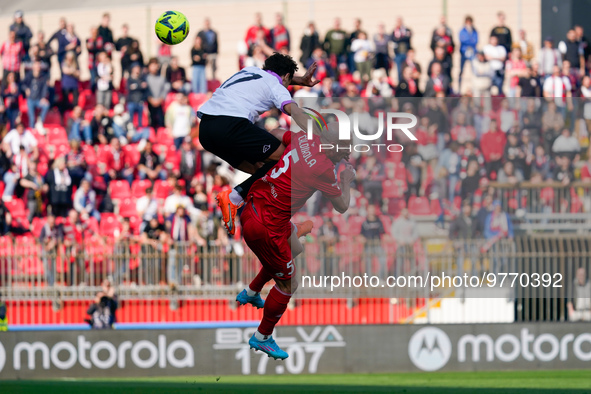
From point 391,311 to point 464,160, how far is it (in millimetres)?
2727

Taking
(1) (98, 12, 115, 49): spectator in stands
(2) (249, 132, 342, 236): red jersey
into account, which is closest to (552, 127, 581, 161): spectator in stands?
(2) (249, 132, 342, 236): red jersey

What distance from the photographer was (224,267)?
15.7 m

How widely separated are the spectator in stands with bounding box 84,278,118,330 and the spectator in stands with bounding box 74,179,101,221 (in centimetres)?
275

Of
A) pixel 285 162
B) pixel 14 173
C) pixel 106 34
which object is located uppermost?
pixel 106 34

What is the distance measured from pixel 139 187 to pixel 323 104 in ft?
15.3

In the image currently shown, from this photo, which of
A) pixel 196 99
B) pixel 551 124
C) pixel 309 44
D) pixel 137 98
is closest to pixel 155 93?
pixel 137 98

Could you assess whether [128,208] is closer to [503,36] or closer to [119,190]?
[119,190]

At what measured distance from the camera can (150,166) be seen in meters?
19.0

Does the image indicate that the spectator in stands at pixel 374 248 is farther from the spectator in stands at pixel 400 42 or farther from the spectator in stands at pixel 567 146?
the spectator in stands at pixel 400 42

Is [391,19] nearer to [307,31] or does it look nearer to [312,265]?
[307,31]

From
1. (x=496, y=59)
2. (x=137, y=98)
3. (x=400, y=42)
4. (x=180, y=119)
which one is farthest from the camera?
(x=400, y=42)

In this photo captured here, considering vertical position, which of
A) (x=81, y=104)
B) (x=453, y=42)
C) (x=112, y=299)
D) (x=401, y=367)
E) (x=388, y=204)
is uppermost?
(x=453, y=42)

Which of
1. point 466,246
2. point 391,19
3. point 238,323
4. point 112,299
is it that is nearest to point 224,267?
point 238,323

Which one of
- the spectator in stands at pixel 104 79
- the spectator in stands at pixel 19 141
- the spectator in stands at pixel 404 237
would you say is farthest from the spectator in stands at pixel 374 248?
the spectator in stands at pixel 104 79
